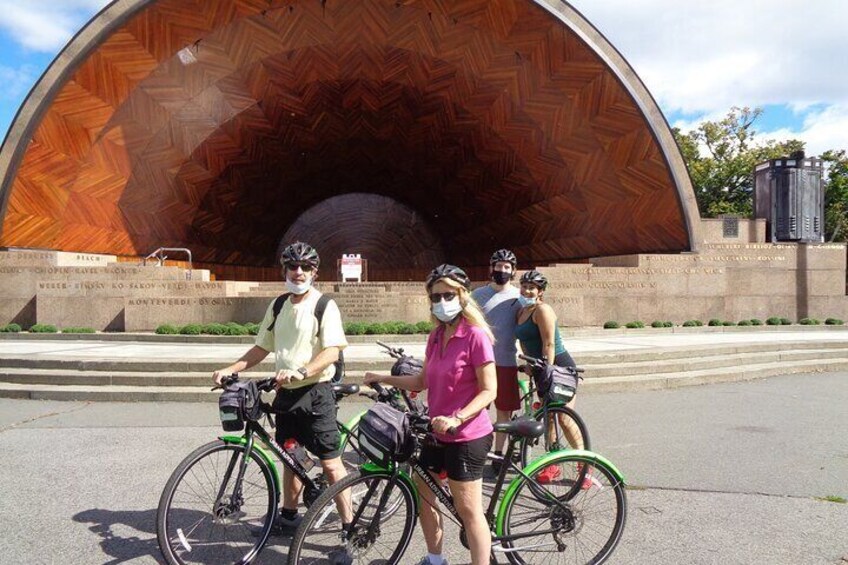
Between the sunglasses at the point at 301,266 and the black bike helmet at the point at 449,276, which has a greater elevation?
the sunglasses at the point at 301,266

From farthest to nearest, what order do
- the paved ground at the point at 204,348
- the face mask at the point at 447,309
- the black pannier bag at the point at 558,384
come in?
the paved ground at the point at 204,348, the black pannier bag at the point at 558,384, the face mask at the point at 447,309

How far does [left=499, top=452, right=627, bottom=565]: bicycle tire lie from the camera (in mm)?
3305

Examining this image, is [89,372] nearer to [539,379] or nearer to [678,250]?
[539,379]

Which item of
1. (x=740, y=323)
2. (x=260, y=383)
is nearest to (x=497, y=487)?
(x=260, y=383)

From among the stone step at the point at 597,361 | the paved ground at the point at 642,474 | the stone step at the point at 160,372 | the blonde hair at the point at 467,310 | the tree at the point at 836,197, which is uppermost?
the tree at the point at 836,197

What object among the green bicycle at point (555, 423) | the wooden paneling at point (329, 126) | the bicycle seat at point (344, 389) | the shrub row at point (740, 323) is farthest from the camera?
the wooden paneling at point (329, 126)

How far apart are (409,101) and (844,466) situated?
815 inches

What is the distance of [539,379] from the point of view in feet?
14.2

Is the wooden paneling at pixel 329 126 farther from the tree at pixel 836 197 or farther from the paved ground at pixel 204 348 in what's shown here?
the tree at pixel 836 197

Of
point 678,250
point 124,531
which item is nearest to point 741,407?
point 124,531

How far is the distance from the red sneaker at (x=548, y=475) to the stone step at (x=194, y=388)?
196 inches

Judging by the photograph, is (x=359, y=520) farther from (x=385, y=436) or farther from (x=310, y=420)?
(x=310, y=420)

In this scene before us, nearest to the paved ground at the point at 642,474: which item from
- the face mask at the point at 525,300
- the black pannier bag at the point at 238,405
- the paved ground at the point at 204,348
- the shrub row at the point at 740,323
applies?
the black pannier bag at the point at 238,405

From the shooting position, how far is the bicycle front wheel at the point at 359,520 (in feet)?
9.51
